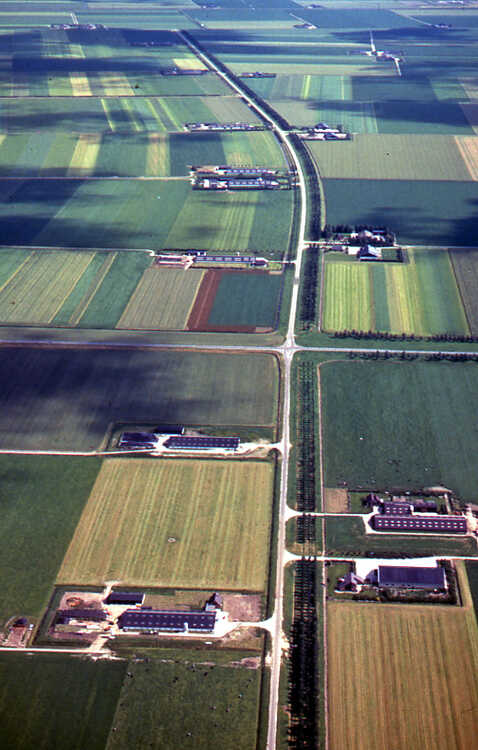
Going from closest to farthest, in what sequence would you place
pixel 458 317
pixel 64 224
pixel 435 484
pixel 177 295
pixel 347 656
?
pixel 347 656, pixel 435 484, pixel 458 317, pixel 177 295, pixel 64 224

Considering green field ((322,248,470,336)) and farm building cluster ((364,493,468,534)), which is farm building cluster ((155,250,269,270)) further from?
farm building cluster ((364,493,468,534))

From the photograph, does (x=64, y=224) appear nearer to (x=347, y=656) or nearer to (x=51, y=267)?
(x=51, y=267)

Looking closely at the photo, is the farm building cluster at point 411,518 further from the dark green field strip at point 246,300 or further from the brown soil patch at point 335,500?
the dark green field strip at point 246,300

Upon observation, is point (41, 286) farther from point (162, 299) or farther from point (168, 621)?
point (168, 621)

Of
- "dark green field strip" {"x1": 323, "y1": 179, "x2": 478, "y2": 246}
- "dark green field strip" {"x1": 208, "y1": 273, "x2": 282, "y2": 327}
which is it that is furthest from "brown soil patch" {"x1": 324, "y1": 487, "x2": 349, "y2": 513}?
"dark green field strip" {"x1": 323, "y1": 179, "x2": 478, "y2": 246}

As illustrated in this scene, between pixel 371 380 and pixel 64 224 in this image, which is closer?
pixel 371 380

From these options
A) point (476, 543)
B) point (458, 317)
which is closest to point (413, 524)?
point (476, 543)

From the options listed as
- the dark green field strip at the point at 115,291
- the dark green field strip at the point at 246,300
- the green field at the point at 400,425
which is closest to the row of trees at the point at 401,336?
the green field at the point at 400,425
